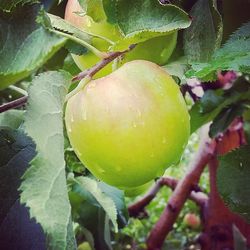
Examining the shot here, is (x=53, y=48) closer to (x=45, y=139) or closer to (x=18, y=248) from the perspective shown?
(x=45, y=139)

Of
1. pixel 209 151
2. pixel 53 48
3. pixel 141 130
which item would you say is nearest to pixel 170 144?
pixel 141 130

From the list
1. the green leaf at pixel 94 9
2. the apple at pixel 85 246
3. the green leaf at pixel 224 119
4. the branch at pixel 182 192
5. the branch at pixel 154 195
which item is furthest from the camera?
the branch at pixel 154 195

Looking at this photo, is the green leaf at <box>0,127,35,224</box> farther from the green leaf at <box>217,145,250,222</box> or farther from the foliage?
the green leaf at <box>217,145,250,222</box>

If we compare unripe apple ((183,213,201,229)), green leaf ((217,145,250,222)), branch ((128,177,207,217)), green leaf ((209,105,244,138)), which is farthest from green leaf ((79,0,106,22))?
unripe apple ((183,213,201,229))

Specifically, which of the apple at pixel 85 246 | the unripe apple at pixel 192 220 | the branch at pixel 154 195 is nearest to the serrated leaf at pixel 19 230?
the apple at pixel 85 246

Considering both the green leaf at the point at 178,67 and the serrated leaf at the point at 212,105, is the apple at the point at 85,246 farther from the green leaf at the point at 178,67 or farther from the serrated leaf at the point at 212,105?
the green leaf at the point at 178,67

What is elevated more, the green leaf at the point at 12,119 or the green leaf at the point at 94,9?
the green leaf at the point at 94,9
